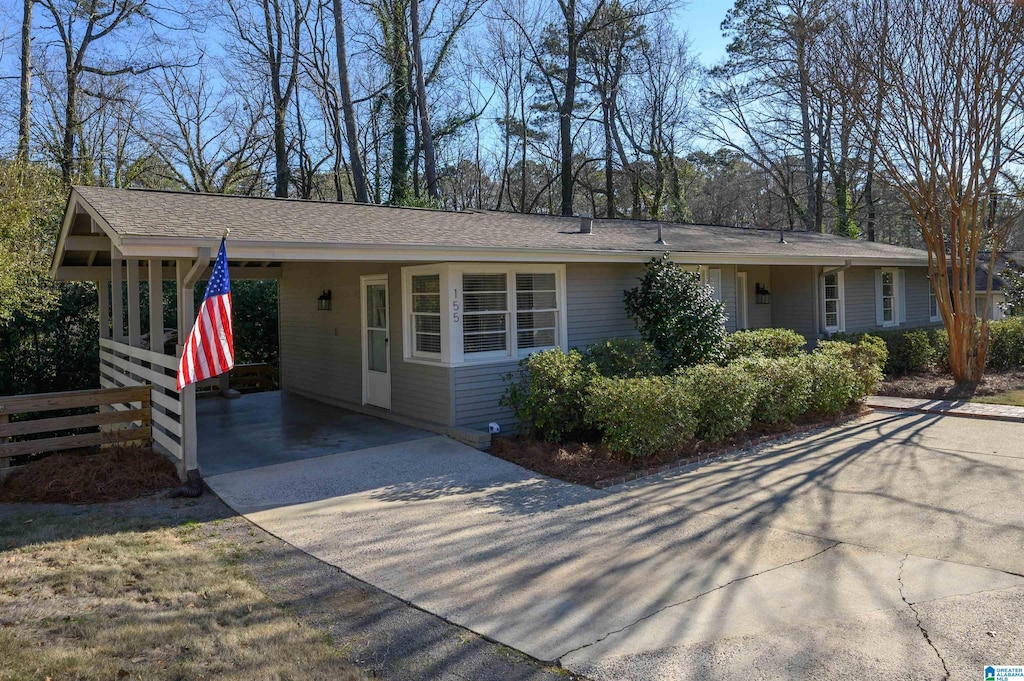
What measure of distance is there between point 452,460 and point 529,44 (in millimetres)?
24375

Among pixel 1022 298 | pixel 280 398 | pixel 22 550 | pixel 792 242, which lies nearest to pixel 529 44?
pixel 792 242

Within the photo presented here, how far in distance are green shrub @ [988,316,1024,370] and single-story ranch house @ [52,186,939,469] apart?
4102 mm

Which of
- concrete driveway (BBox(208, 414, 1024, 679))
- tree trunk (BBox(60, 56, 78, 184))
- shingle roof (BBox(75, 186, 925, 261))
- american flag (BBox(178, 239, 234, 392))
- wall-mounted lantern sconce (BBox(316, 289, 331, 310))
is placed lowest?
concrete driveway (BBox(208, 414, 1024, 679))

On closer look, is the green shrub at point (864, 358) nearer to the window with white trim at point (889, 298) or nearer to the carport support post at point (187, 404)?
the window with white trim at point (889, 298)

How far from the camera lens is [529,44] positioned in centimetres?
2864

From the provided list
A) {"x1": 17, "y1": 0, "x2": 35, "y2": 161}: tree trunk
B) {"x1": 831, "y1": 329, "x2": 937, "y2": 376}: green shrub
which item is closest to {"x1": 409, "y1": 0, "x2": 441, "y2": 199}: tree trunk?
{"x1": 17, "y1": 0, "x2": 35, "y2": 161}: tree trunk

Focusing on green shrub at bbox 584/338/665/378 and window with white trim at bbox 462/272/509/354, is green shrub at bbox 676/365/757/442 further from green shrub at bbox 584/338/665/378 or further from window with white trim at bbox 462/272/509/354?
window with white trim at bbox 462/272/509/354

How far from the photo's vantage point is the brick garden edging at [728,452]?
7.16m

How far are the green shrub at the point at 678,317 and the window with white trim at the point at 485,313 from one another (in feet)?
6.90

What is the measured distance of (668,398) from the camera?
767cm

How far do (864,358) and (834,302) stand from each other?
422cm

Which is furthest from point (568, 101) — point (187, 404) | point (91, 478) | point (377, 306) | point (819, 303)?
point (91, 478)

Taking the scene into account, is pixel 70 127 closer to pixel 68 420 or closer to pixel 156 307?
pixel 156 307

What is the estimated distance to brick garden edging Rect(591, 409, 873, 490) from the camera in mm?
7160
